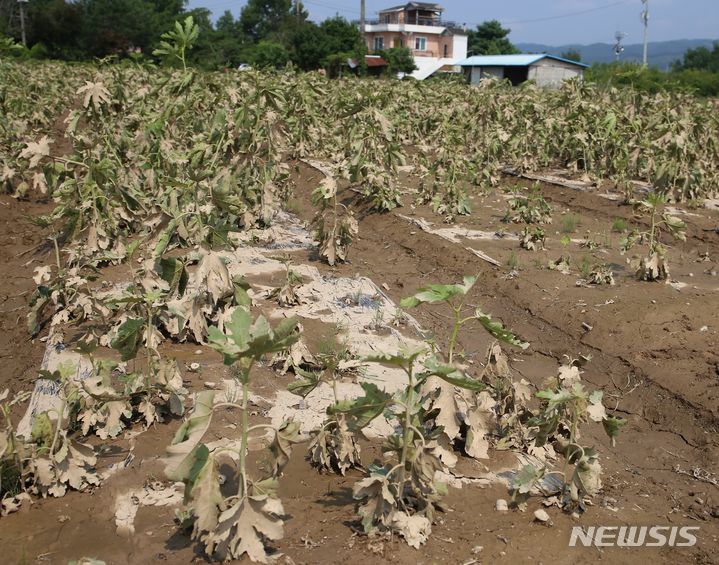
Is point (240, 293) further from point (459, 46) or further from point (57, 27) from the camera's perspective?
point (459, 46)

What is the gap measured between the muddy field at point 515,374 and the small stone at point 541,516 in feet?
0.15

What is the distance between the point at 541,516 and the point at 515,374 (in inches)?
101

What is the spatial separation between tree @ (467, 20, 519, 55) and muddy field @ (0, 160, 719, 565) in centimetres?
7401

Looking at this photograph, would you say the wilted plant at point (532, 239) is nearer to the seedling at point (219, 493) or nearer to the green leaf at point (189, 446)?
the seedling at point (219, 493)

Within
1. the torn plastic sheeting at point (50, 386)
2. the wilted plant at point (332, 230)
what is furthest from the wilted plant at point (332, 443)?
the wilted plant at point (332, 230)

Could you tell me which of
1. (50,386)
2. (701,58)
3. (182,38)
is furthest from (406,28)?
(50,386)

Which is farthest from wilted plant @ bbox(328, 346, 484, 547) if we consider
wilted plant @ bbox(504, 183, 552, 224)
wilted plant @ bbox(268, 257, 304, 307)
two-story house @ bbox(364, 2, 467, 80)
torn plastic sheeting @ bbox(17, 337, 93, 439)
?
two-story house @ bbox(364, 2, 467, 80)

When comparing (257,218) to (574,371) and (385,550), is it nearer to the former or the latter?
(574,371)

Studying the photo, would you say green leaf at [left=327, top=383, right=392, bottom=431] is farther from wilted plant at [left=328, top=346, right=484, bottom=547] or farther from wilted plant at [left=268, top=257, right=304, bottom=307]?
wilted plant at [left=268, top=257, right=304, bottom=307]

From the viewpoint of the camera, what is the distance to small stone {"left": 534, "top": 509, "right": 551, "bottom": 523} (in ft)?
12.6

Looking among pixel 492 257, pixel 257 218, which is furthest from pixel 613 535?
pixel 257 218

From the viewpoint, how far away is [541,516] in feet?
12.6

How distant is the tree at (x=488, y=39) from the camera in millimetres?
80375

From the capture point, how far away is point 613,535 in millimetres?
3848
